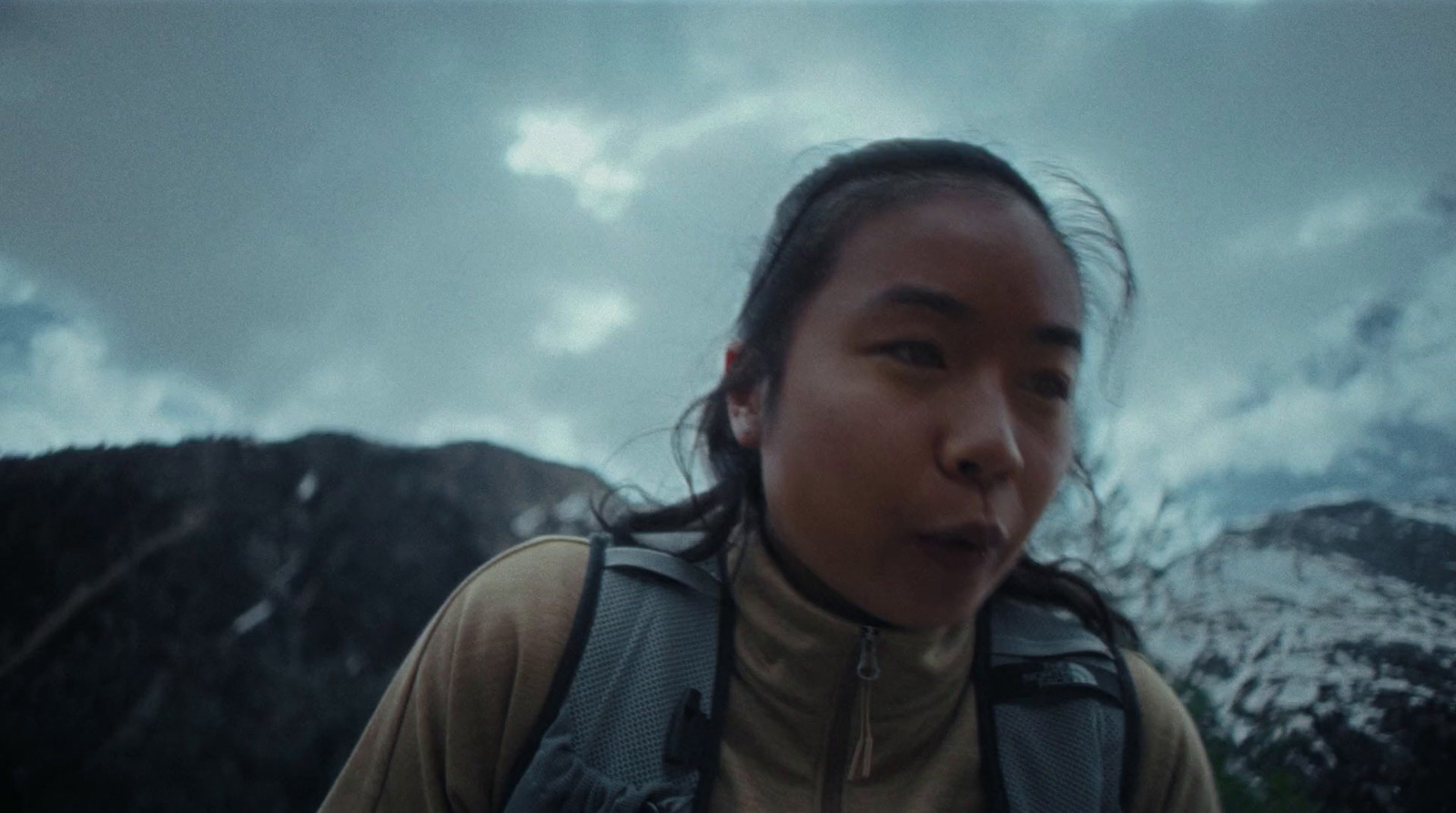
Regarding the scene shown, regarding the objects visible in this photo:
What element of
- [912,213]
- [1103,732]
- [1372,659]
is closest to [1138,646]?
[1372,659]

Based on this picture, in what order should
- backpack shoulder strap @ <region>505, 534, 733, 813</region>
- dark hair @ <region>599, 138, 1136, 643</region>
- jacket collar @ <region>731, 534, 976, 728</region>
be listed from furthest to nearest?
dark hair @ <region>599, 138, 1136, 643</region>, jacket collar @ <region>731, 534, 976, 728</region>, backpack shoulder strap @ <region>505, 534, 733, 813</region>

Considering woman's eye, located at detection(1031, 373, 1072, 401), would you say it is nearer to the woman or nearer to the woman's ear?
the woman

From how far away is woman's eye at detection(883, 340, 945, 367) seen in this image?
125 centimetres

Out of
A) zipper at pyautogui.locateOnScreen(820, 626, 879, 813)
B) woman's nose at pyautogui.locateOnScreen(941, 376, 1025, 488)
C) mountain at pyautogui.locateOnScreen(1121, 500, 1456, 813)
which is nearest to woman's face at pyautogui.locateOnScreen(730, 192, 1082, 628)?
woman's nose at pyautogui.locateOnScreen(941, 376, 1025, 488)

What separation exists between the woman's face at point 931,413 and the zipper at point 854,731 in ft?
0.34

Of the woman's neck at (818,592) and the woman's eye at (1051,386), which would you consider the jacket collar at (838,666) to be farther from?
the woman's eye at (1051,386)

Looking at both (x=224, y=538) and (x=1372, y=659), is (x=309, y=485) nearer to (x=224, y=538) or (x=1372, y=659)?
(x=224, y=538)

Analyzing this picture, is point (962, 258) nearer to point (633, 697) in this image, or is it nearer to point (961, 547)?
point (961, 547)

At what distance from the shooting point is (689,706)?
126 cm

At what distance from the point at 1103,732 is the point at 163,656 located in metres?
1.89

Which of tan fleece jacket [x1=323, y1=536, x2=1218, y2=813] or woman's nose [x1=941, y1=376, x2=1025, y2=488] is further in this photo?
tan fleece jacket [x1=323, y1=536, x2=1218, y2=813]

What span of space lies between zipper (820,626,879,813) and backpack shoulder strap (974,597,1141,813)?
0.22 m

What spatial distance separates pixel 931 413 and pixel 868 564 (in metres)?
0.26

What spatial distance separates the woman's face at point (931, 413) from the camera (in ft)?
3.94
